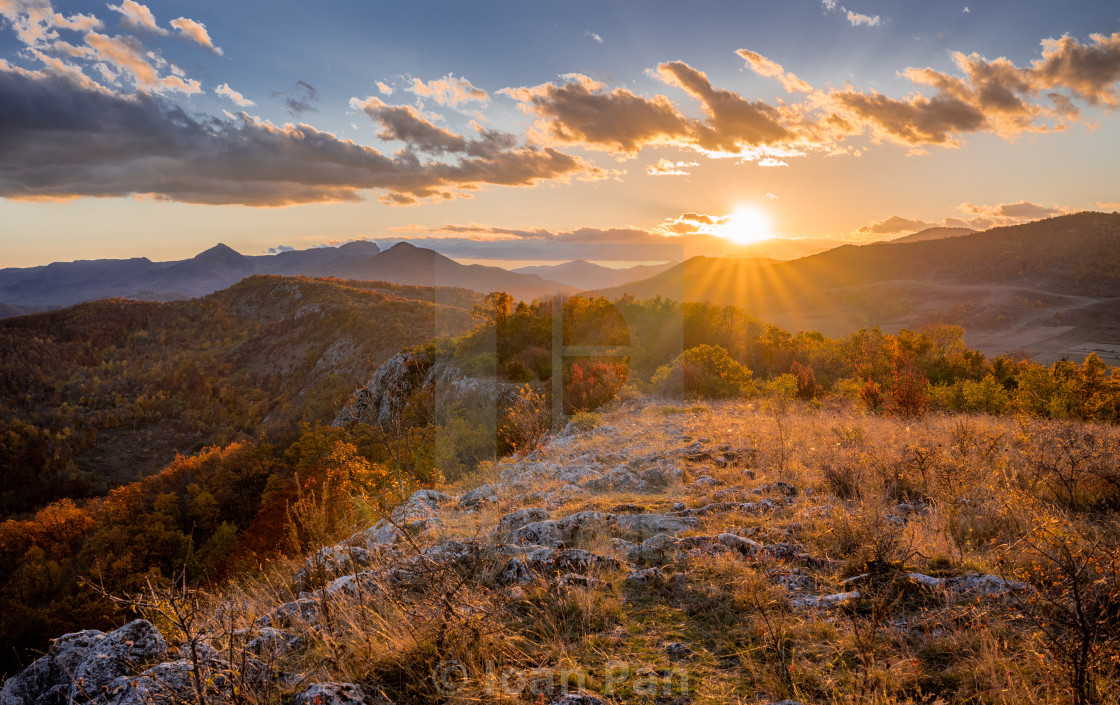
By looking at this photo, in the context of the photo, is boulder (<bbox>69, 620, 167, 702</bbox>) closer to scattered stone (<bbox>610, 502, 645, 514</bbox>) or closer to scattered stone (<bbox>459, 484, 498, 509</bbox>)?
scattered stone (<bbox>459, 484, 498, 509</bbox>)

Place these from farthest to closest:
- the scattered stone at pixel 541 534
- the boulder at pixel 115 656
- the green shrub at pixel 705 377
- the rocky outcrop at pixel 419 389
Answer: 1. the rocky outcrop at pixel 419 389
2. the green shrub at pixel 705 377
3. the scattered stone at pixel 541 534
4. the boulder at pixel 115 656

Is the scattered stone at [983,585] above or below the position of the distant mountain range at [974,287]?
below

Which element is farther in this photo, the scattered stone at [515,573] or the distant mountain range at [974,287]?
the distant mountain range at [974,287]

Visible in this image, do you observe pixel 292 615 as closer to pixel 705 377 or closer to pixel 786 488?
pixel 786 488

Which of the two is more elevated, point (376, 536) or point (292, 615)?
point (292, 615)

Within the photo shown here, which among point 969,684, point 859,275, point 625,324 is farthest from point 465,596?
point 859,275

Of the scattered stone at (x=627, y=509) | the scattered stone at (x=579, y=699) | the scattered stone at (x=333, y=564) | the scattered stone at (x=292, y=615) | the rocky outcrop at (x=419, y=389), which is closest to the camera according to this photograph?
the scattered stone at (x=579, y=699)

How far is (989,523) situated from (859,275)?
4004 inches

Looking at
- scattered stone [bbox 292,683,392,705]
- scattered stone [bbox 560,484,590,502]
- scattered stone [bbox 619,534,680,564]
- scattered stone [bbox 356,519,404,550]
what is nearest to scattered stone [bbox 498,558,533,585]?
scattered stone [bbox 619,534,680,564]

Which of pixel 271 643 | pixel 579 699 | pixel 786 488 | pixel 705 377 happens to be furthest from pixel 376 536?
pixel 705 377

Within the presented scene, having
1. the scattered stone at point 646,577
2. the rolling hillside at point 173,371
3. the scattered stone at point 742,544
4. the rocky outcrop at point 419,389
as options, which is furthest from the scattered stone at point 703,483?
the rolling hillside at point 173,371

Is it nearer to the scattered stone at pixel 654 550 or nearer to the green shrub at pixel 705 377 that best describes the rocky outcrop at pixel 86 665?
the scattered stone at pixel 654 550

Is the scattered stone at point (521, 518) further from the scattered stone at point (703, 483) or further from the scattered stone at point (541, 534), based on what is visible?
the scattered stone at point (703, 483)

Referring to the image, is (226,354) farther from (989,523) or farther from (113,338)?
(989,523)
